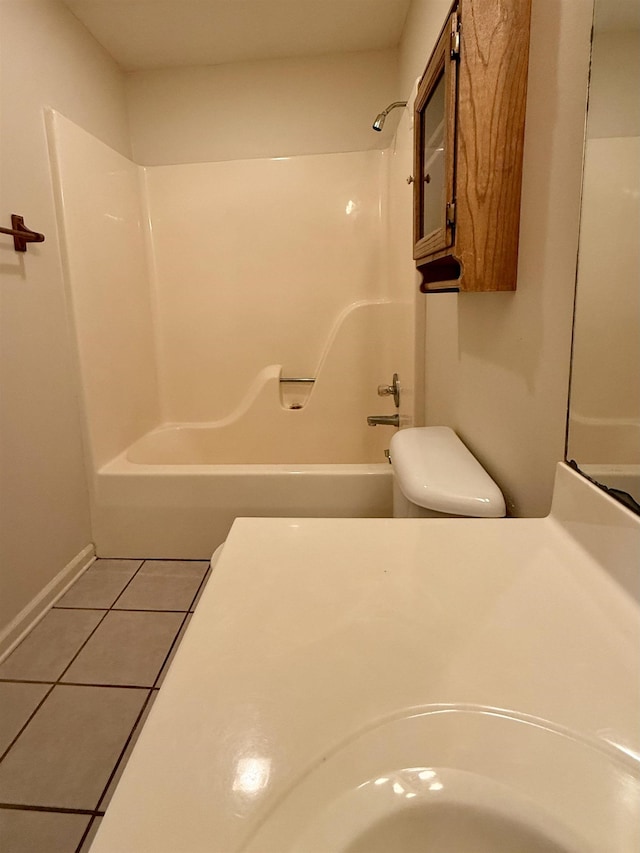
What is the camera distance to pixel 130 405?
7.53 feet

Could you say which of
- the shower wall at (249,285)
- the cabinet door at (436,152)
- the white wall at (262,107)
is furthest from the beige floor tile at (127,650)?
the white wall at (262,107)

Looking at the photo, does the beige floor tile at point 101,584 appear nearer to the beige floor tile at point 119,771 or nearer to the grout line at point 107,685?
the grout line at point 107,685

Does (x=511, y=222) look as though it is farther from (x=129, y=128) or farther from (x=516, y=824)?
(x=129, y=128)

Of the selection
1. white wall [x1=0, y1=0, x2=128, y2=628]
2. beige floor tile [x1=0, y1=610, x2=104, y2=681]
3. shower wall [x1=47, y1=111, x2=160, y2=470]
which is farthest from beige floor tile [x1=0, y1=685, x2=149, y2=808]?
shower wall [x1=47, y1=111, x2=160, y2=470]

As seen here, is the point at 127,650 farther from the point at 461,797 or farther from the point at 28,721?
the point at 461,797

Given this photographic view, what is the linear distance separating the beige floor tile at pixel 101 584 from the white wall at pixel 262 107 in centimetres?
201

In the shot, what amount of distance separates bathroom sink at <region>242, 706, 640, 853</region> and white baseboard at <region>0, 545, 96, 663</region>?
1.52m

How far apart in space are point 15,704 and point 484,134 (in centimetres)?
177

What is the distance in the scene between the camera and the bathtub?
188 cm

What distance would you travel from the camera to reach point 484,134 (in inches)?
35.3

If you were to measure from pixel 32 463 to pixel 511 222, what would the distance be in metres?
1.62

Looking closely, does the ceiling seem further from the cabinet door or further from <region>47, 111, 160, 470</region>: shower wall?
the cabinet door

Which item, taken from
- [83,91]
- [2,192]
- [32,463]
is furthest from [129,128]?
[32,463]

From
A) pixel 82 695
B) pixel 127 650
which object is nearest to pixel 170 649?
pixel 127 650
